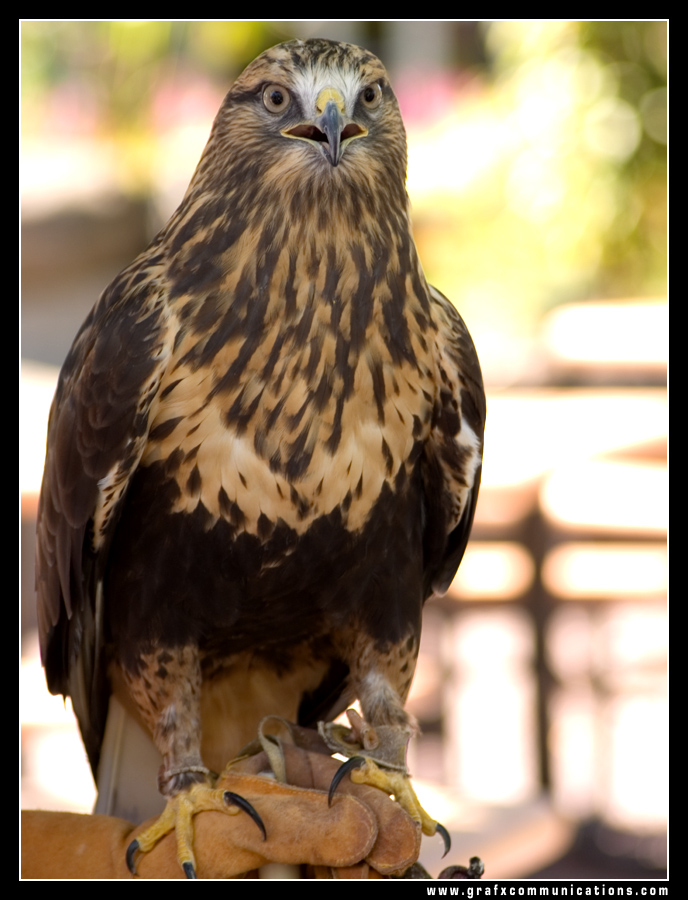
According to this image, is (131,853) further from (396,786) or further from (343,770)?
(396,786)

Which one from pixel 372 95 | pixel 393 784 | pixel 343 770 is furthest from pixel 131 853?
pixel 372 95

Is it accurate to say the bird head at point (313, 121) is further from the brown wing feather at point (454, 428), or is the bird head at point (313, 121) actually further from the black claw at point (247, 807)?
the black claw at point (247, 807)

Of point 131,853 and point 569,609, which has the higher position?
point 569,609

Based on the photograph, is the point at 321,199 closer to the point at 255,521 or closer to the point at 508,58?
the point at 255,521

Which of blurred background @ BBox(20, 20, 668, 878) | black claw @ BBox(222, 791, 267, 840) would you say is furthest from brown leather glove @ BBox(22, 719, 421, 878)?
blurred background @ BBox(20, 20, 668, 878)

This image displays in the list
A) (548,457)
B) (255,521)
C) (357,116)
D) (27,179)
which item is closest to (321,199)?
(357,116)

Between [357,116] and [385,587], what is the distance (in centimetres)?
115

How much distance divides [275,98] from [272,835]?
5.66 ft

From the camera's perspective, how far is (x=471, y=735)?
23.5 ft

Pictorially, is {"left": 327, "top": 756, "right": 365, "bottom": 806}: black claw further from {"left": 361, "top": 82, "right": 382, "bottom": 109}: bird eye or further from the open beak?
{"left": 361, "top": 82, "right": 382, "bottom": 109}: bird eye

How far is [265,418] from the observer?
236 cm

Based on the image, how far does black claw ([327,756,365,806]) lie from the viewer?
8.03 ft

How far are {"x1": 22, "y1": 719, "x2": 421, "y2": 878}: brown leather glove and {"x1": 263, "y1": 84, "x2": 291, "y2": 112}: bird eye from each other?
5.02ft

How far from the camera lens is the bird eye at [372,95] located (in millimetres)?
2336
